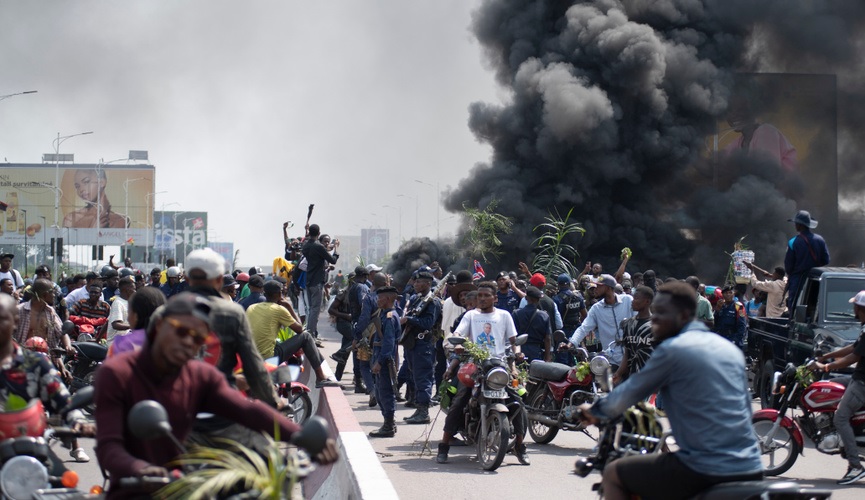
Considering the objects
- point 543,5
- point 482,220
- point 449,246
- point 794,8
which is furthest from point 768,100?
point 482,220

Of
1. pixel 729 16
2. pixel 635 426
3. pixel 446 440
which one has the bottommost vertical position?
pixel 446 440

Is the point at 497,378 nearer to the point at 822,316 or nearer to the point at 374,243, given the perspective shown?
the point at 822,316

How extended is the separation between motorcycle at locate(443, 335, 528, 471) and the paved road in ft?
0.61

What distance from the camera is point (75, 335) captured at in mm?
14297

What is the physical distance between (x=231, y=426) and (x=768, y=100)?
4300cm

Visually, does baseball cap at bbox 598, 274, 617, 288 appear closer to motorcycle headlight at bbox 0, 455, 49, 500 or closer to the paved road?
the paved road

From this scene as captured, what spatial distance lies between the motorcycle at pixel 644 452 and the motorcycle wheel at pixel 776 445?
3.73 m

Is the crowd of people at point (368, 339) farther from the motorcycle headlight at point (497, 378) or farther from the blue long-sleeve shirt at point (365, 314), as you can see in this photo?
the motorcycle headlight at point (497, 378)

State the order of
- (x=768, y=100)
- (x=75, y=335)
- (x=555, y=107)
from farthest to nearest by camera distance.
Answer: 1. (x=768, y=100)
2. (x=555, y=107)
3. (x=75, y=335)

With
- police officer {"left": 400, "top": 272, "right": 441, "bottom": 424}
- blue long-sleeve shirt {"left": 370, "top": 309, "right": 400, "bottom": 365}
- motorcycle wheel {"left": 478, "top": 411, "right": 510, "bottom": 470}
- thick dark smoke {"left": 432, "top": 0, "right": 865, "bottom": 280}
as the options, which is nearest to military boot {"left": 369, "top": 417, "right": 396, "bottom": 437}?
blue long-sleeve shirt {"left": 370, "top": 309, "right": 400, "bottom": 365}

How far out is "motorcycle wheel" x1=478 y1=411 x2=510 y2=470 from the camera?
932 centimetres

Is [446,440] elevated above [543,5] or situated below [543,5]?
below

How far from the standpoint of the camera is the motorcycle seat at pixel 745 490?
4449 mm

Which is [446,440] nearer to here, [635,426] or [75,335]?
[635,426]
